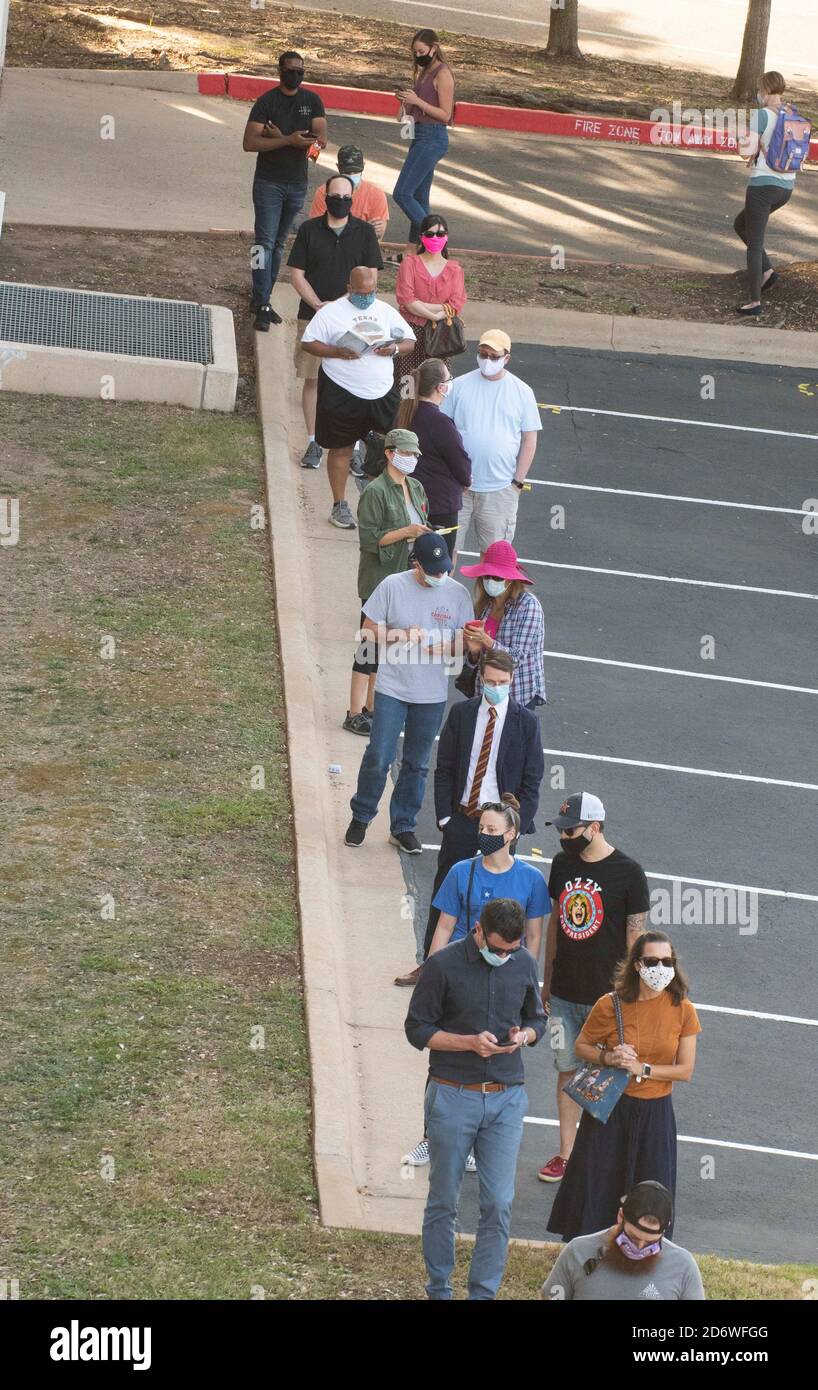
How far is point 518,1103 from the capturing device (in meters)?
7.18

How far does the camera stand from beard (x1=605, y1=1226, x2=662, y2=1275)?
617 centimetres

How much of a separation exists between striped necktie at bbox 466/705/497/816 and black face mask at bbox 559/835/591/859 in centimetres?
98

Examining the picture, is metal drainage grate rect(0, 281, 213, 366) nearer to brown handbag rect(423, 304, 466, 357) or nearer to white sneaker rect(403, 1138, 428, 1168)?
brown handbag rect(423, 304, 466, 357)

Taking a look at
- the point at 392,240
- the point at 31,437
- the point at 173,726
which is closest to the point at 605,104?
the point at 392,240

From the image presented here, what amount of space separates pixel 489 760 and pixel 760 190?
39.5 feet

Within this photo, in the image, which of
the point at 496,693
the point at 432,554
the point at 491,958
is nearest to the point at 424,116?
the point at 432,554

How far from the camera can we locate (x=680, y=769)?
11977 millimetres

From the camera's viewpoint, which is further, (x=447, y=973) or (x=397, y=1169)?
(x=397, y=1169)

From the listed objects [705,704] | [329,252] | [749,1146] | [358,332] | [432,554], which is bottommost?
[749,1146]

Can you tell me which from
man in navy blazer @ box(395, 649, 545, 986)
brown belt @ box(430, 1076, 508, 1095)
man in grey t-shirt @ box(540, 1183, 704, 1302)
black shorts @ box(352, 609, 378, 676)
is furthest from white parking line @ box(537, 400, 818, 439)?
man in grey t-shirt @ box(540, 1183, 704, 1302)

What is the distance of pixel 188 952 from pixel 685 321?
12.2 metres

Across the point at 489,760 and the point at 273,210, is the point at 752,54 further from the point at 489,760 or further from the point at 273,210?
the point at 489,760

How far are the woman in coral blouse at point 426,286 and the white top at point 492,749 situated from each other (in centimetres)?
591
